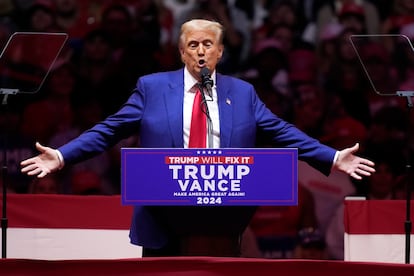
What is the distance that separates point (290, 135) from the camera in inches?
141

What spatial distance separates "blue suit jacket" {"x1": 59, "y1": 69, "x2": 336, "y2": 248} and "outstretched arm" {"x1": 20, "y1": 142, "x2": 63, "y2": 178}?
0.04 m

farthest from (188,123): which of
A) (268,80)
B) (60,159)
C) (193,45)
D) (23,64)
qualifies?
(268,80)

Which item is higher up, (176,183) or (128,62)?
(128,62)

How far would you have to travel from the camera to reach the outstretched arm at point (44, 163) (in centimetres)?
331

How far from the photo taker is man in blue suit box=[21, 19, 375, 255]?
3.45m

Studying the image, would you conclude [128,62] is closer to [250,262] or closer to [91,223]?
[91,223]

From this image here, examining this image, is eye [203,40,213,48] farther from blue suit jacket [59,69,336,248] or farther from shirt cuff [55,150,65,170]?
shirt cuff [55,150,65,170]

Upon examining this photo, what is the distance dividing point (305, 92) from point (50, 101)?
160cm

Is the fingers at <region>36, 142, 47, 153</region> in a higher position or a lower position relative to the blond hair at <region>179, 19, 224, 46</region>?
lower

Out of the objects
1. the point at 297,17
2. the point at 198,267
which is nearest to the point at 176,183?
the point at 198,267

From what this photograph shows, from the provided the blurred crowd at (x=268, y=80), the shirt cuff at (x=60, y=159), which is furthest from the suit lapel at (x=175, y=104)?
the blurred crowd at (x=268, y=80)

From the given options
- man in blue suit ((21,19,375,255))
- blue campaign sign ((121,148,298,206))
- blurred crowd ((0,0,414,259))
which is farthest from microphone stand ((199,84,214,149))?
blurred crowd ((0,0,414,259))

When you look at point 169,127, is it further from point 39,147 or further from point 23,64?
point 23,64

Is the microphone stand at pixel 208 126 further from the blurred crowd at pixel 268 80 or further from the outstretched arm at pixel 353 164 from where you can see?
the blurred crowd at pixel 268 80
